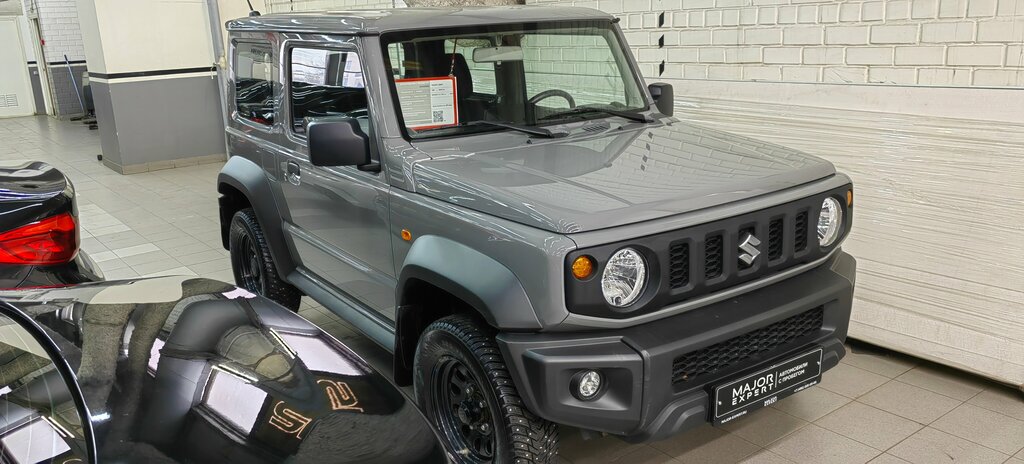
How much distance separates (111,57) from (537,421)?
30.0 ft

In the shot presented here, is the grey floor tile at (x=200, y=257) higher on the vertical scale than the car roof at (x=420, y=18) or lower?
lower

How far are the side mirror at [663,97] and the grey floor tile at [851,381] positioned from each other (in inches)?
56.6

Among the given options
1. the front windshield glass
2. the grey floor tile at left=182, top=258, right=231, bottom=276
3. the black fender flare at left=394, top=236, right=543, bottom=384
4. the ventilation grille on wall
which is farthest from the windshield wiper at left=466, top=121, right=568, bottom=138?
the ventilation grille on wall

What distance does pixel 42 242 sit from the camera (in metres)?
3.05

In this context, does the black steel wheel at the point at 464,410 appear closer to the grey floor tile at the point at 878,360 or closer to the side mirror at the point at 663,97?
the side mirror at the point at 663,97

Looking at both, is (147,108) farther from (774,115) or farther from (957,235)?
(957,235)

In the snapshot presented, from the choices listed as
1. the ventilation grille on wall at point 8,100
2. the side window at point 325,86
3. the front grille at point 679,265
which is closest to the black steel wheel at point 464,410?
the front grille at point 679,265

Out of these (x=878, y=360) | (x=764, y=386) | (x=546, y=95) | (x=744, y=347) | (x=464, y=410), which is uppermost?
(x=546, y=95)

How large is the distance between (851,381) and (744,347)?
147 centimetres

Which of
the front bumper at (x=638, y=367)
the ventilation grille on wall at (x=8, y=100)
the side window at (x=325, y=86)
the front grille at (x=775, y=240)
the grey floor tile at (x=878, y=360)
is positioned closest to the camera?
the front bumper at (x=638, y=367)

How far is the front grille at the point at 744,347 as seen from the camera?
2.54 meters

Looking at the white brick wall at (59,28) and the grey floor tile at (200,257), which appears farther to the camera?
the white brick wall at (59,28)

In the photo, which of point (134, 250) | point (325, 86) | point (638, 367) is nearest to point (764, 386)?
point (638, 367)

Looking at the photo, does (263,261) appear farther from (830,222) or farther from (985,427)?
(985,427)
